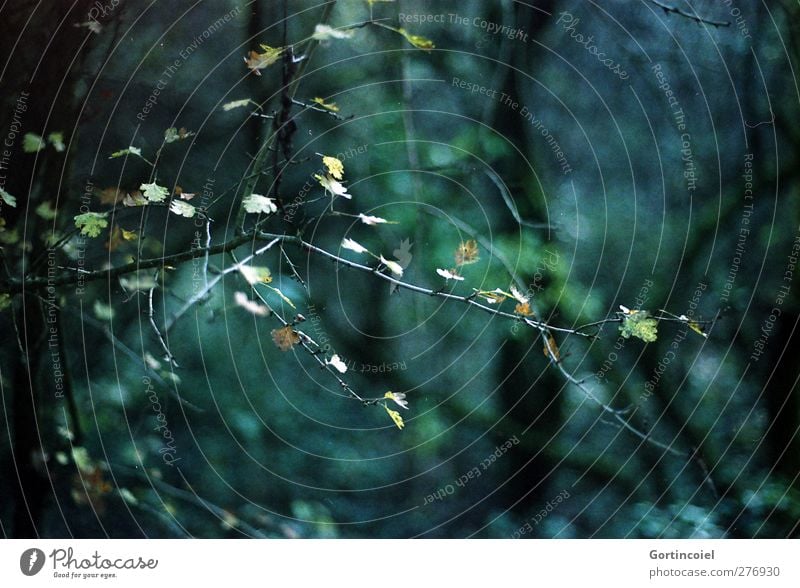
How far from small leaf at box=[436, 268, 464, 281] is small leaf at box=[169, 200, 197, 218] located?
0.41 m

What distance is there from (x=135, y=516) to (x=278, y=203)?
1.88ft

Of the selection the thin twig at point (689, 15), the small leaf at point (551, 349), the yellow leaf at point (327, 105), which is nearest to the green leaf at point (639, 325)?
the small leaf at point (551, 349)

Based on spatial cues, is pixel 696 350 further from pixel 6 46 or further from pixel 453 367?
pixel 6 46

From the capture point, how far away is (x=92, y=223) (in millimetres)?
1255

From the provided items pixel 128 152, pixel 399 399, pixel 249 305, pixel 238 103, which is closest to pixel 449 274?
pixel 399 399

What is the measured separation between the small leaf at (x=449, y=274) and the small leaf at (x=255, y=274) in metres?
0.28

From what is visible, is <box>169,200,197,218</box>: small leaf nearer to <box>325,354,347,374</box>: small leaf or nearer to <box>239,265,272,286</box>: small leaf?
<box>239,265,272,286</box>: small leaf

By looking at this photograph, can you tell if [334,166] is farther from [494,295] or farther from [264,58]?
[494,295]

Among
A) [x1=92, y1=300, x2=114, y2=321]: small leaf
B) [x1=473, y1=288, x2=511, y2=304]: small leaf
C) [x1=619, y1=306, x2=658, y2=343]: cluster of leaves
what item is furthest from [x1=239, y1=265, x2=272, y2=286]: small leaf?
[x1=619, y1=306, x2=658, y2=343]: cluster of leaves

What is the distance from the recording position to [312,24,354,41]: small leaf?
1248 millimetres

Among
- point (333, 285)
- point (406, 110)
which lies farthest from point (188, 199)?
point (406, 110)

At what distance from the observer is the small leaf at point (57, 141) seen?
4.13 feet

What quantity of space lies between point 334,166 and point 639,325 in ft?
1.93

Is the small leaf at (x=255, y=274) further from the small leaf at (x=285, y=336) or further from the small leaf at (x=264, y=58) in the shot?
the small leaf at (x=264, y=58)
